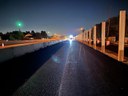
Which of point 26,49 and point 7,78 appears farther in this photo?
point 26,49

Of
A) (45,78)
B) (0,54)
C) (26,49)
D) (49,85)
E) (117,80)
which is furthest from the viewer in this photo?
(26,49)

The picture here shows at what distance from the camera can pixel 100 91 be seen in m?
5.38

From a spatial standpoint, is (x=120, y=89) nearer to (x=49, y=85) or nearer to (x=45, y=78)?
(x=49, y=85)

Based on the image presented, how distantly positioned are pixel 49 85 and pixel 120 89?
8.44 feet

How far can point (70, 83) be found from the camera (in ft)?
20.9

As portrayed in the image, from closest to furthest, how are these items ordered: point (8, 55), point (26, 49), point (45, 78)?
point (45, 78), point (8, 55), point (26, 49)

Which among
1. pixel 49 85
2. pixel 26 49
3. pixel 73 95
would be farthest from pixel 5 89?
pixel 26 49

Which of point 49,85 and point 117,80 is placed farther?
point 117,80

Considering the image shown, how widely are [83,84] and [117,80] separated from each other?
5.05ft

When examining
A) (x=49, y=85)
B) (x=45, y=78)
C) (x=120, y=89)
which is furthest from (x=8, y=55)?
(x=120, y=89)

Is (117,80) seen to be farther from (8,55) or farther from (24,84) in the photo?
(8,55)

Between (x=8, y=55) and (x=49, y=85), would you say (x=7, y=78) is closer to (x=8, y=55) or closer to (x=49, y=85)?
(x=49, y=85)

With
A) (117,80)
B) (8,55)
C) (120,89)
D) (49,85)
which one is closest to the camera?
(120,89)

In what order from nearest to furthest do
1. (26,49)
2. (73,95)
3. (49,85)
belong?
(73,95) < (49,85) < (26,49)
